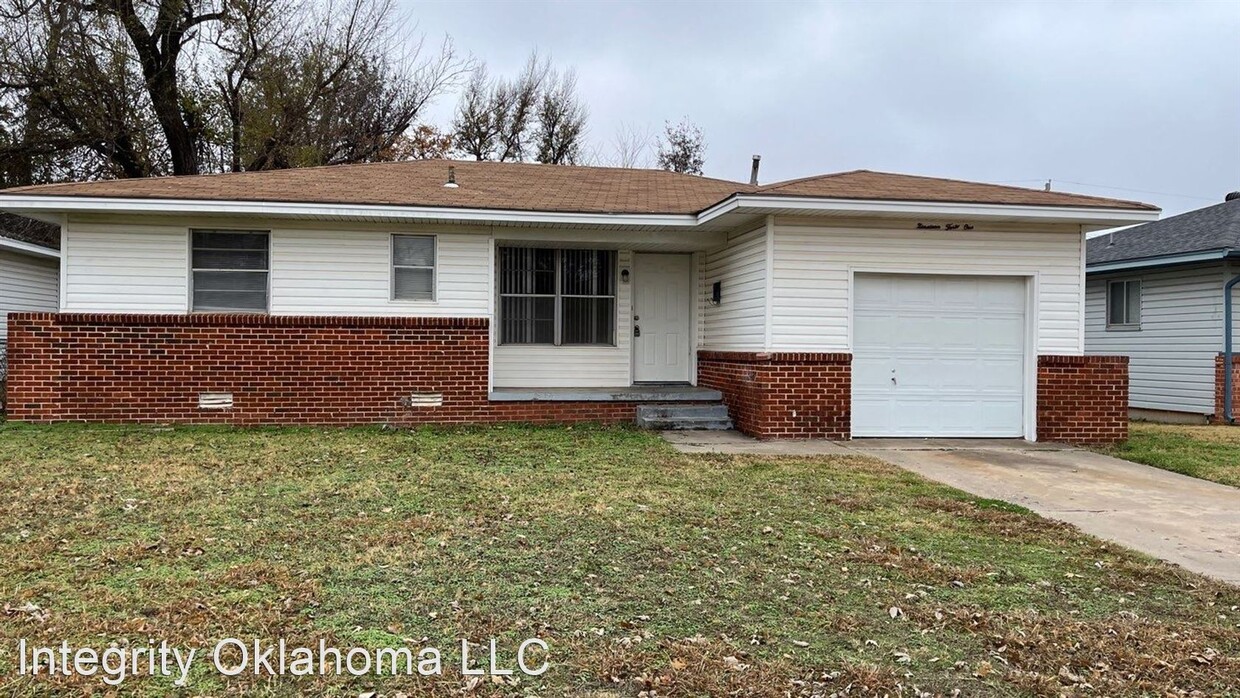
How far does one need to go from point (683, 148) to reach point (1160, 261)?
20.4 metres

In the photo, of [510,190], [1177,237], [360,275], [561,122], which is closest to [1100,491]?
[510,190]

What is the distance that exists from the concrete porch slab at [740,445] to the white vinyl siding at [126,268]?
21.7ft

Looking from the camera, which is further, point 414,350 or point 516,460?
point 414,350

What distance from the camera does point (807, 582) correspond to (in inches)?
163

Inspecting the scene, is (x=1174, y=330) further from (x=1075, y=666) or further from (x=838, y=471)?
(x=1075, y=666)

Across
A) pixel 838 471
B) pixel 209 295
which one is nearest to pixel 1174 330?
pixel 838 471

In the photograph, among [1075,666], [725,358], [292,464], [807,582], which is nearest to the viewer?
[1075,666]

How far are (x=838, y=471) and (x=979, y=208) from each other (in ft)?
13.0

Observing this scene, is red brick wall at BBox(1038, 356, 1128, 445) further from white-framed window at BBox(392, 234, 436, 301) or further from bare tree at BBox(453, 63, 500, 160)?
bare tree at BBox(453, 63, 500, 160)

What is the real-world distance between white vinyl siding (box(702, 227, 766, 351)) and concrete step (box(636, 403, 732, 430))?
3.02 feet

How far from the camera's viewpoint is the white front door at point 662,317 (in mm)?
11977

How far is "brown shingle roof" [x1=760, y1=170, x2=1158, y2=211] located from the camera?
9.20m

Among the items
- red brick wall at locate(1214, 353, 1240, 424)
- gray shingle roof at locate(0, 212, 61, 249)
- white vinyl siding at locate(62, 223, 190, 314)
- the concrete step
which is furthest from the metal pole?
gray shingle roof at locate(0, 212, 61, 249)

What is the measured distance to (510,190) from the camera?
11.7 meters
